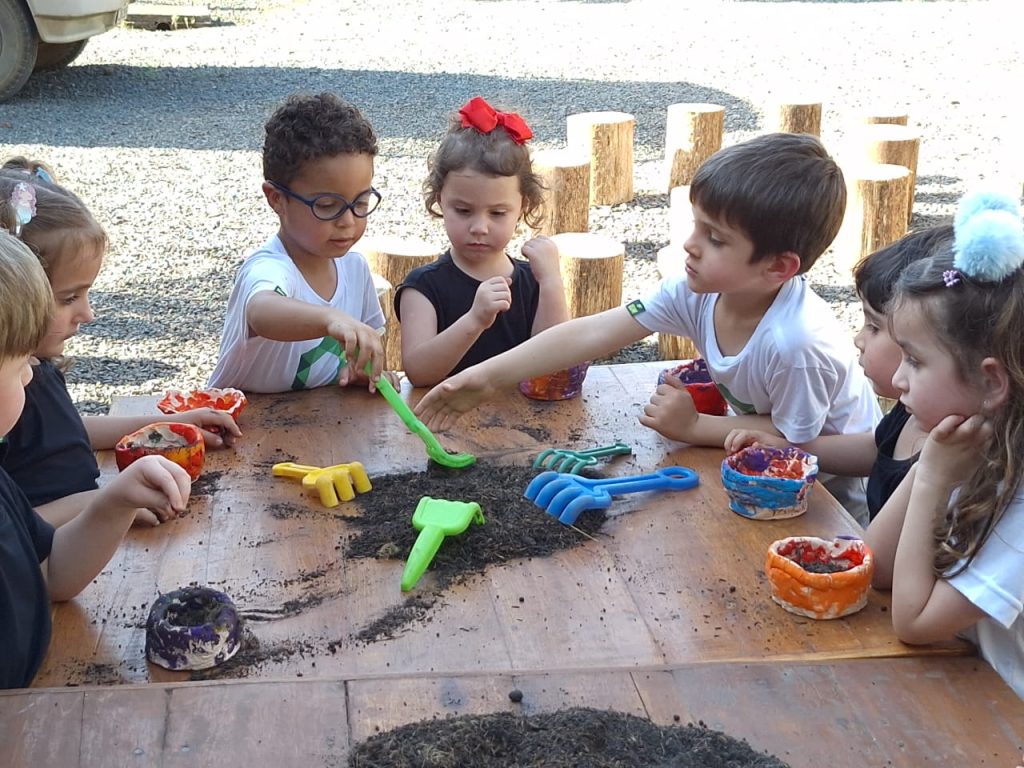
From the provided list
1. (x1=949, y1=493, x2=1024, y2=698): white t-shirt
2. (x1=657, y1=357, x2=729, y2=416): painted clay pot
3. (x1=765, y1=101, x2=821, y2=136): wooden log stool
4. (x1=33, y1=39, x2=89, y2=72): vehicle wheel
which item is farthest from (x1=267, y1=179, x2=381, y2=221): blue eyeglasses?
(x1=33, y1=39, x2=89, y2=72): vehicle wheel

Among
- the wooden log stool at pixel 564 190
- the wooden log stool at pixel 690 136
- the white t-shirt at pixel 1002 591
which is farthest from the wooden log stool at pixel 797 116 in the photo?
the white t-shirt at pixel 1002 591

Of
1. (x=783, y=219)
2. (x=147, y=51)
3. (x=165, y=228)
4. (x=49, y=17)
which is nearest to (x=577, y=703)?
(x=783, y=219)

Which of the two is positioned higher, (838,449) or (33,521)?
(33,521)

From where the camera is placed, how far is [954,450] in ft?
4.82

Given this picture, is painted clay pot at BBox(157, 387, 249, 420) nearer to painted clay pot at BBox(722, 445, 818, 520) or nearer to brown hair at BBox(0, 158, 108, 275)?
brown hair at BBox(0, 158, 108, 275)

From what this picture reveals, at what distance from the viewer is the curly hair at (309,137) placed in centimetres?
235

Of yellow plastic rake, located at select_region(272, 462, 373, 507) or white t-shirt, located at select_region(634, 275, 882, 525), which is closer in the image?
yellow plastic rake, located at select_region(272, 462, 373, 507)

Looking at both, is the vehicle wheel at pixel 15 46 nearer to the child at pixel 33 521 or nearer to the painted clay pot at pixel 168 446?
the painted clay pot at pixel 168 446

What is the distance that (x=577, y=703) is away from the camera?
4.39 feet

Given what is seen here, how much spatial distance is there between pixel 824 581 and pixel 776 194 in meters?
0.81

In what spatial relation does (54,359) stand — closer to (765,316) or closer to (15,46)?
(765,316)

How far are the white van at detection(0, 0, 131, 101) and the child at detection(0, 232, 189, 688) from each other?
22.1 feet

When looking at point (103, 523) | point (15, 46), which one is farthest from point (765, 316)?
point (15, 46)

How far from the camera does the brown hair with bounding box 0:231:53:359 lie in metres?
1.38
